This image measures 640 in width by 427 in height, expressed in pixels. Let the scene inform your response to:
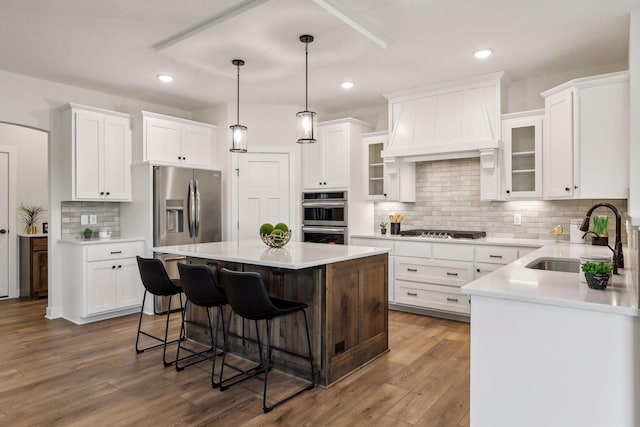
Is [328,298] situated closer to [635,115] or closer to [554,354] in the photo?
[554,354]

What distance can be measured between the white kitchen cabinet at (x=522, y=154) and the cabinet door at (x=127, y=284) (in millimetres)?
4348

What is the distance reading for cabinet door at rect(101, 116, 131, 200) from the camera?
16.3ft

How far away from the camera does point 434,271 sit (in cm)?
470

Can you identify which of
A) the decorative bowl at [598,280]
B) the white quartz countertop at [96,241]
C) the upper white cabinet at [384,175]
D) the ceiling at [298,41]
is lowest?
the white quartz countertop at [96,241]

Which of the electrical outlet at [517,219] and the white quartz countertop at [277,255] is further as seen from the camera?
the electrical outlet at [517,219]

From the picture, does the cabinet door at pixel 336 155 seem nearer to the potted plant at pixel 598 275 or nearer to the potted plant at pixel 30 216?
the potted plant at pixel 598 275

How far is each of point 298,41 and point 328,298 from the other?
6.87ft

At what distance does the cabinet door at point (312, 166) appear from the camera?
18.7 ft

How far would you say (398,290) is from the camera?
4.97 meters

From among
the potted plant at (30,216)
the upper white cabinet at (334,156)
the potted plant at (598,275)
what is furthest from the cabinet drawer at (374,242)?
the potted plant at (30,216)

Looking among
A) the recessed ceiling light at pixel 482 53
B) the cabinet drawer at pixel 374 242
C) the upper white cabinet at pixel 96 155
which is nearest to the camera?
the recessed ceiling light at pixel 482 53

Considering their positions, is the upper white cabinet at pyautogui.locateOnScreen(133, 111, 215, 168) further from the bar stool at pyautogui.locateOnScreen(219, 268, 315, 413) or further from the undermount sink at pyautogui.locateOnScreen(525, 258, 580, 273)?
the undermount sink at pyautogui.locateOnScreen(525, 258, 580, 273)

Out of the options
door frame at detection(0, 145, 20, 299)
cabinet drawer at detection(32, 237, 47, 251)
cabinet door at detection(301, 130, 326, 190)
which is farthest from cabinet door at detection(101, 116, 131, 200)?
cabinet door at detection(301, 130, 326, 190)

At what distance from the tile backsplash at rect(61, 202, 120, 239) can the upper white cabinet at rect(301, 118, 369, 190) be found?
2518 mm
